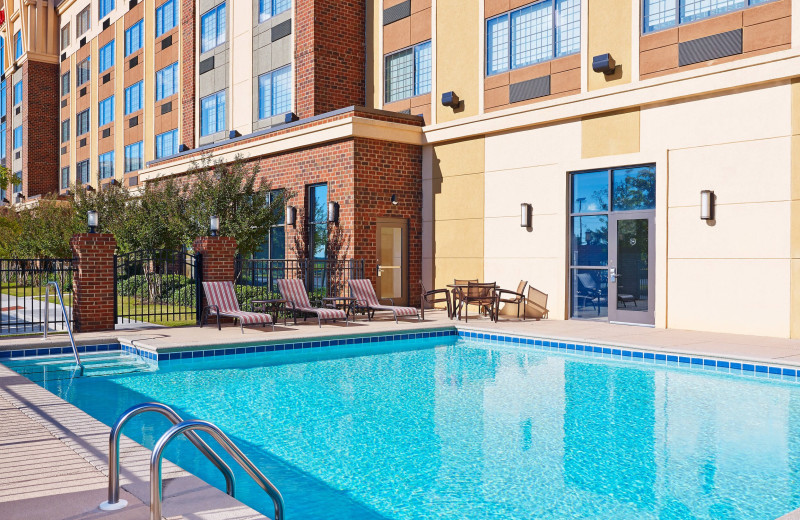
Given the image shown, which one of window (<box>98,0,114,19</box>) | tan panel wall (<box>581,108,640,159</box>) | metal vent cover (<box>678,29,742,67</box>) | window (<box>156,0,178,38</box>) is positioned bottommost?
tan panel wall (<box>581,108,640,159</box>)

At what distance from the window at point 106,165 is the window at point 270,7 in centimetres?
1463

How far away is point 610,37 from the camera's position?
488 inches

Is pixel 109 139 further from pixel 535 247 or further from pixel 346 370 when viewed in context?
pixel 346 370

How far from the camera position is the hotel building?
418 inches

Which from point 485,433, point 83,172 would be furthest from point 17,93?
point 485,433

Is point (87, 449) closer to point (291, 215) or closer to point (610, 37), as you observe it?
point (610, 37)

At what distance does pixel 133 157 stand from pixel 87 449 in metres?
27.0

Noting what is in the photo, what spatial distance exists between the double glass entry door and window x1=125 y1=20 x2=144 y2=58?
22.5m

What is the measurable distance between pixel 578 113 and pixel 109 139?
84.6 feet

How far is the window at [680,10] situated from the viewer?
425 inches

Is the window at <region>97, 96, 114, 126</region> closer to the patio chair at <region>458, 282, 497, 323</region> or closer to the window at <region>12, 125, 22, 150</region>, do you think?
the window at <region>12, 125, 22, 150</region>

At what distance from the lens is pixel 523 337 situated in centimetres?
1124

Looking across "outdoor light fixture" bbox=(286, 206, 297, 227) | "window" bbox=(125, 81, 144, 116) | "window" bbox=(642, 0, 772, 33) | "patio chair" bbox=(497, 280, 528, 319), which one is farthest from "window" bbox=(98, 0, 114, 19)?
"window" bbox=(642, 0, 772, 33)

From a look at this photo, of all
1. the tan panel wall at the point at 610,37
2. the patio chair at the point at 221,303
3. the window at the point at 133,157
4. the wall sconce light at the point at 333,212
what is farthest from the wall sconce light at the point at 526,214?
the window at the point at 133,157
